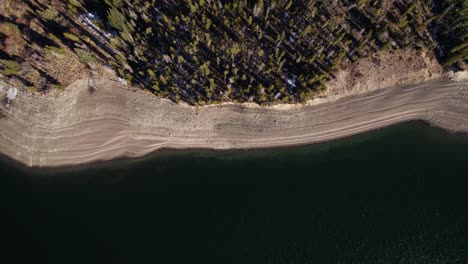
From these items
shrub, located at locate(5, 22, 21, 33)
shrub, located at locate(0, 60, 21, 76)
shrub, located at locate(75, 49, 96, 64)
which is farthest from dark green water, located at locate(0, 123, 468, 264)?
shrub, located at locate(5, 22, 21, 33)

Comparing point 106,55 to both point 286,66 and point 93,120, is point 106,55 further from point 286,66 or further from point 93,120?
point 286,66

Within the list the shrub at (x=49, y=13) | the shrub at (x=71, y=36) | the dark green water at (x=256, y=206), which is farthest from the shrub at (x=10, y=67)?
the dark green water at (x=256, y=206)

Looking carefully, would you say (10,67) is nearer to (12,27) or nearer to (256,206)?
(12,27)

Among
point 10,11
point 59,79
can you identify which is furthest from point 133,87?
point 10,11

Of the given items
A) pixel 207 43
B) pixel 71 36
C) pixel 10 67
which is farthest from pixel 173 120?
pixel 10 67

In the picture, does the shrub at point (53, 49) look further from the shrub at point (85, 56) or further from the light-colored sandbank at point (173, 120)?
the light-colored sandbank at point (173, 120)

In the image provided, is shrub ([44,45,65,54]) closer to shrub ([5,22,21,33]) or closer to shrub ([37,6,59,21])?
shrub ([37,6,59,21])
